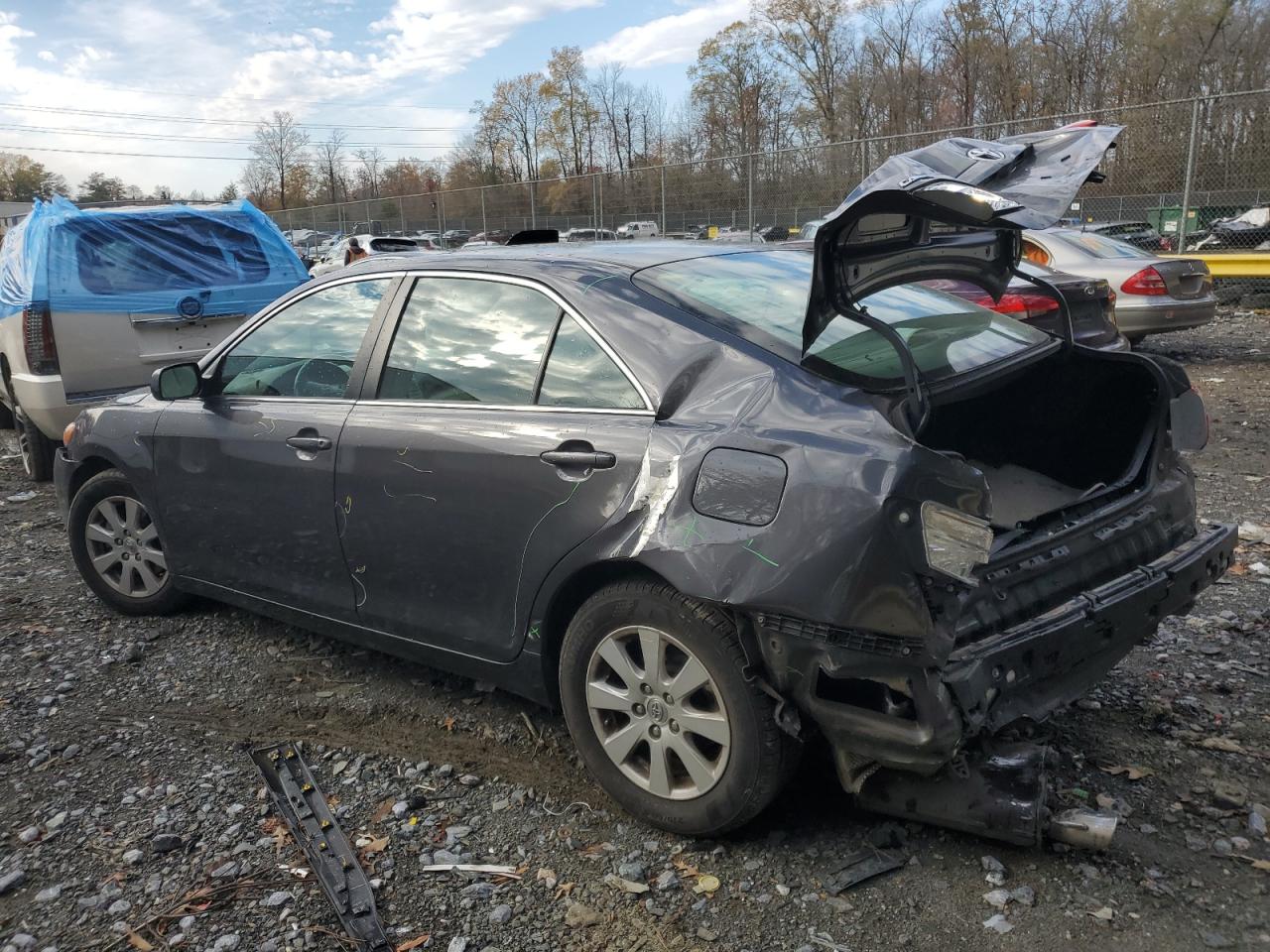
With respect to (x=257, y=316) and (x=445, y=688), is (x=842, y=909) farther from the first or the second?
(x=257, y=316)

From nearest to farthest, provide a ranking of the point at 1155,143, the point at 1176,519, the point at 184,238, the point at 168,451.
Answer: the point at 1176,519, the point at 168,451, the point at 184,238, the point at 1155,143

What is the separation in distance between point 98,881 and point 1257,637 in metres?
4.25

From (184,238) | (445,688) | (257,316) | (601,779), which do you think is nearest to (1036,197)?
(601,779)

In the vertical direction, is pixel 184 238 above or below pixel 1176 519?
above

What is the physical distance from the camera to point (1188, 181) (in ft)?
43.5

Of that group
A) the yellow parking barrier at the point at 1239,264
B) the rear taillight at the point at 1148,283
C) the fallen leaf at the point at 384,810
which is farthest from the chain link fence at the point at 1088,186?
the fallen leaf at the point at 384,810

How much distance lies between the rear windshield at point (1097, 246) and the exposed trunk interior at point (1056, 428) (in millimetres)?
7732

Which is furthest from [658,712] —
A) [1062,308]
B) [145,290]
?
[145,290]

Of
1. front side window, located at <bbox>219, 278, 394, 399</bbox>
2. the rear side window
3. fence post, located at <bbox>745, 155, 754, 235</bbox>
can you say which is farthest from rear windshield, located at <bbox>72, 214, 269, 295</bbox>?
fence post, located at <bbox>745, 155, 754, 235</bbox>

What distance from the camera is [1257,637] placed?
4039mm

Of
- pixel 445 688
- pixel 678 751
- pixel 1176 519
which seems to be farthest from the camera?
pixel 445 688

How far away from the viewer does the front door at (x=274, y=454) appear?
3674 mm

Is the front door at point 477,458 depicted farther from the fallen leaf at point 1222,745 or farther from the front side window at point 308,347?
the fallen leaf at point 1222,745

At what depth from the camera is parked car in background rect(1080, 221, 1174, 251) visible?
15766 millimetres
